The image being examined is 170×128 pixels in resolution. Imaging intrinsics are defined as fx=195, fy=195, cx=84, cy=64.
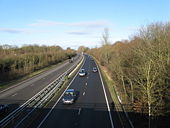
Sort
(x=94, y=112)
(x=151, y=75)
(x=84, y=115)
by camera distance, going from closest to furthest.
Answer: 1. (x=151, y=75)
2. (x=84, y=115)
3. (x=94, y=112)

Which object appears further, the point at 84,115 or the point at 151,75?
the point at 84,115

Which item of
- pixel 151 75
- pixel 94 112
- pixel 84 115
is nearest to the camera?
pixel 151 75

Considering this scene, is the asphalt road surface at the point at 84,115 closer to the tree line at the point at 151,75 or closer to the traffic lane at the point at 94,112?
the traffic lane at the point at 94,112

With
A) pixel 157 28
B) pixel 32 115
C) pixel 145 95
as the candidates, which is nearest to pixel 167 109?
pixel 145 95

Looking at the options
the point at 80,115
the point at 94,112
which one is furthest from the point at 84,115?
the point at 94,112

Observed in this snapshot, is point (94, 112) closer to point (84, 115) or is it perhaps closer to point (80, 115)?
point (84, 115)

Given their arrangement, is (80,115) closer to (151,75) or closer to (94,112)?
(94,112)

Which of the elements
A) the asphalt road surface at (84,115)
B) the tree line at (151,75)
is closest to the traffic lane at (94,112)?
the asphalt road surface at (84,115)

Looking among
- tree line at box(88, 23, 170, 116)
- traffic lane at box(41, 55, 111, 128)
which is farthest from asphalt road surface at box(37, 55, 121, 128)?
tree line at box(88, 23, 170, 116)

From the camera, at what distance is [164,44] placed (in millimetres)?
23000

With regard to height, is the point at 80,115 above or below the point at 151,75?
below

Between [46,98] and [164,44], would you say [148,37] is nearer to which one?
[164,44]

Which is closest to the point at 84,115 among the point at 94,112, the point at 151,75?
the point at 94,112

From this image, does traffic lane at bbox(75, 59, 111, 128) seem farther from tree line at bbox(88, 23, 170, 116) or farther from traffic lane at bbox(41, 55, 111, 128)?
tree line at bbox(88, 23, 170, 116)
